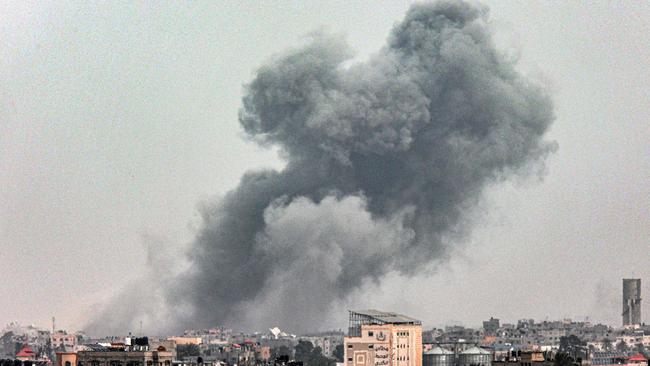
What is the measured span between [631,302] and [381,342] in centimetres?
6739

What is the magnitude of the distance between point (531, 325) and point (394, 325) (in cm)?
5884

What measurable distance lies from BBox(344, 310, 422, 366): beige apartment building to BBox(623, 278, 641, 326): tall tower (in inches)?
2228

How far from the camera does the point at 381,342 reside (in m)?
97.3

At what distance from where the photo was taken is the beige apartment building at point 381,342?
318 ft

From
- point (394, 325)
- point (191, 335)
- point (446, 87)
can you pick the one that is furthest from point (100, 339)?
point (394, 325)

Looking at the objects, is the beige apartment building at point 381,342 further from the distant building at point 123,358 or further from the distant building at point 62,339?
the distant building at point 62,339

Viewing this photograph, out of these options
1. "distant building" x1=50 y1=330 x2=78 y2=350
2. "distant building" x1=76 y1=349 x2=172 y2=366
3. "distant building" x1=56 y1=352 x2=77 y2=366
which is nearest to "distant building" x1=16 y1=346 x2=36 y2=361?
"distant building" x1=50 y1=330 x2=78 y2=350

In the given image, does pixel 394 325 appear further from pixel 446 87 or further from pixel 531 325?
pixel 531 325

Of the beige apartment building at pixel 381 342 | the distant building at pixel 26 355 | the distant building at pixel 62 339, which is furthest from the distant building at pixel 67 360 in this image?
the distant building at pixel 62 339

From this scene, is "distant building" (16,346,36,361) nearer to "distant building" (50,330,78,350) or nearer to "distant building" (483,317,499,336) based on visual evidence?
"distant building" (50,330,78,350)

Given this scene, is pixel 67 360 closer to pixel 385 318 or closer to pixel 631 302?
pixel 385 318

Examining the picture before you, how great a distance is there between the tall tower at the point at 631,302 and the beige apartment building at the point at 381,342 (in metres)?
56.6

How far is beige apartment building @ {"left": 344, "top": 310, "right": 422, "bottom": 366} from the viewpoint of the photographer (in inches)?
3816

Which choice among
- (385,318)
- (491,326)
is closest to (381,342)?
(385,318)
